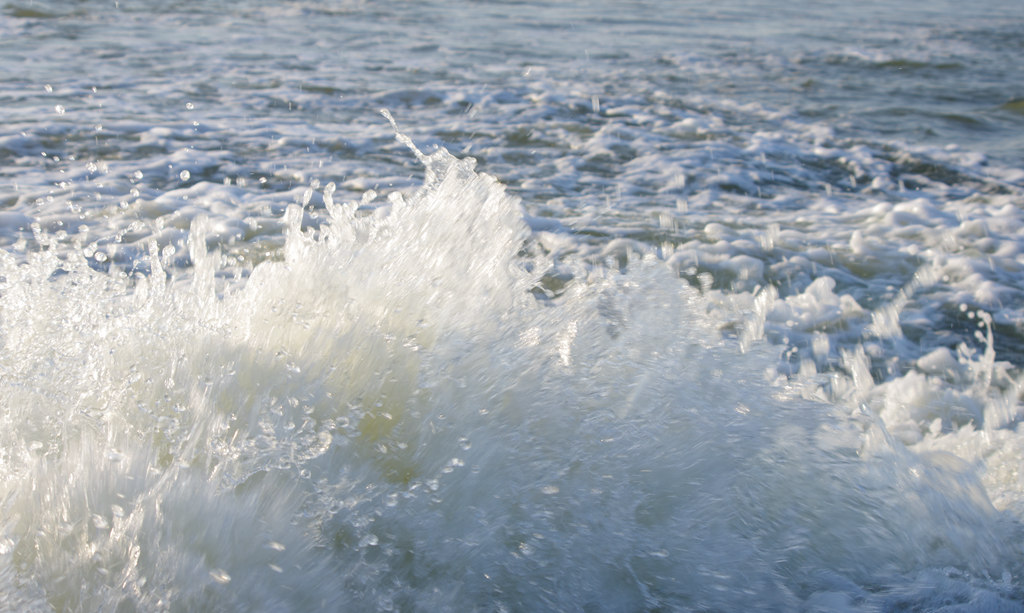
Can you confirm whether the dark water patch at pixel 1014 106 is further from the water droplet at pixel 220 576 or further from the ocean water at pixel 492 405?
the water droplet at pixel 220 576

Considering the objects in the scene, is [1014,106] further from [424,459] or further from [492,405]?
[424,459]

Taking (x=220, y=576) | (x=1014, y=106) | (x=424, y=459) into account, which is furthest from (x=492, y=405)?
(x=1014, y=106)

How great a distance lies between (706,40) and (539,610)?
11.8m

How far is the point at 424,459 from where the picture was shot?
2.06 metres

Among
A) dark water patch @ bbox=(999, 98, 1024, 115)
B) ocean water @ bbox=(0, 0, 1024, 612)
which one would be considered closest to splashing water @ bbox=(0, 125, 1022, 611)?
ocean water @ bbox=(0, 0, 1024, 612)

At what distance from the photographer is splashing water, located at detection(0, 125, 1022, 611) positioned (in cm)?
174

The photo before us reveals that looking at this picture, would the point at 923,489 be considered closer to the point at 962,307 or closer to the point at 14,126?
the point at 962,307

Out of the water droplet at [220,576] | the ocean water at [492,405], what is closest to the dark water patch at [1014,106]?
the ocean water at [492,405]

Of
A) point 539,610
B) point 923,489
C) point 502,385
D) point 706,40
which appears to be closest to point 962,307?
point 923,489

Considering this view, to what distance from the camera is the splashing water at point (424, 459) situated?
174 centimetres

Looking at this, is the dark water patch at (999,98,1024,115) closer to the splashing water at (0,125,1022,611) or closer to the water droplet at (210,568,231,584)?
the splashing water at (0,125,1022,611)

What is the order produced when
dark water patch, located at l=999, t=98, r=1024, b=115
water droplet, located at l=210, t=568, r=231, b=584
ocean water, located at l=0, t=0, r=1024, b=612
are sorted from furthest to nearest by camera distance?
dark water patch, located at l=999, t=98, r=1024, b=115
ocean water, located at l=0, t=0, r=1024, b=612
water droplet, located at l=210, t=568, r=231, b=584

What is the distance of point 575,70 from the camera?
958 centimetres

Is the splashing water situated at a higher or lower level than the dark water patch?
lower
